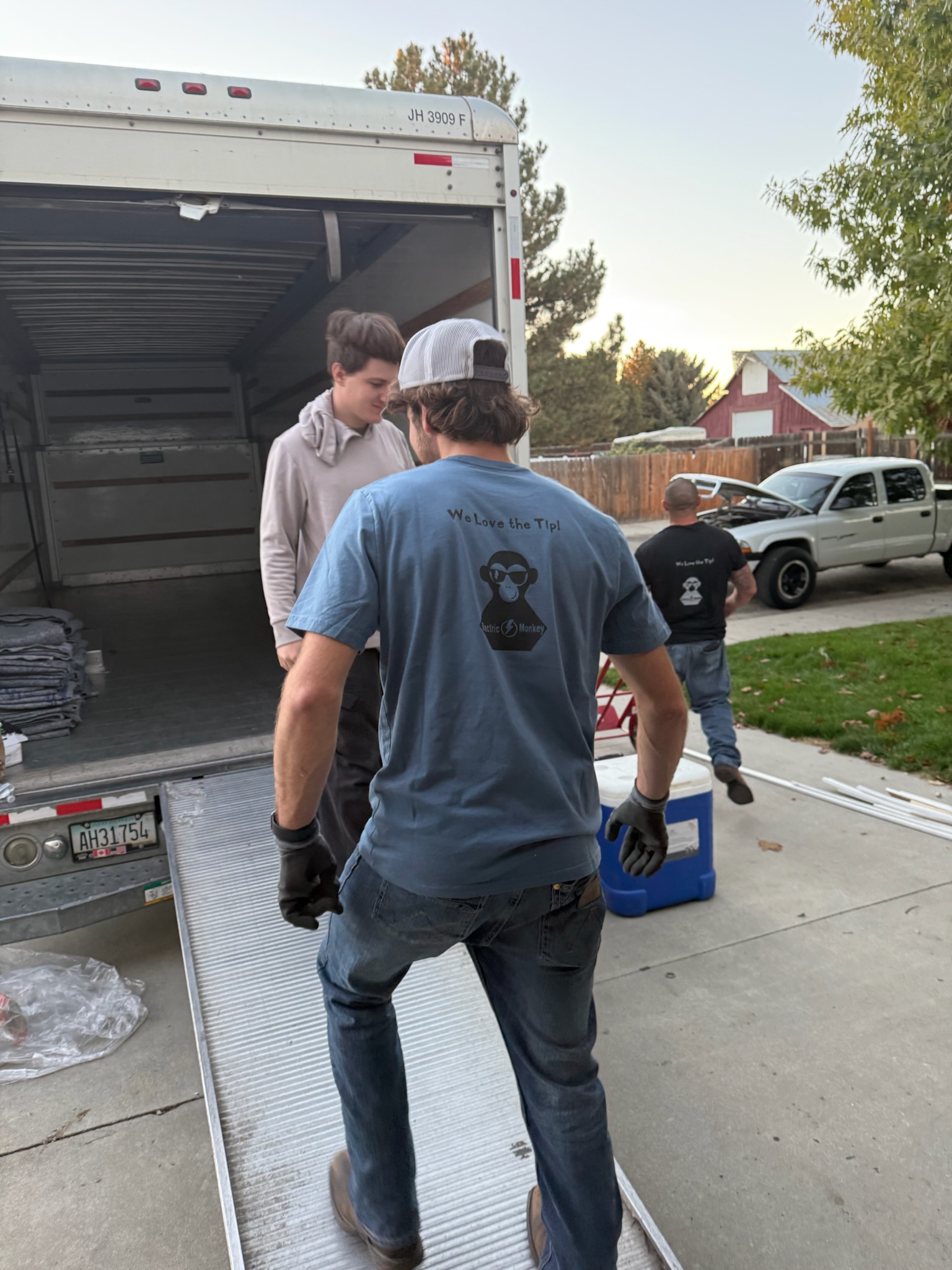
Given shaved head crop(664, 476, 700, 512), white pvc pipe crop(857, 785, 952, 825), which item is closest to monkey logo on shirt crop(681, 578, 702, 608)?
shaved head crop(664, 476, 700, 512)

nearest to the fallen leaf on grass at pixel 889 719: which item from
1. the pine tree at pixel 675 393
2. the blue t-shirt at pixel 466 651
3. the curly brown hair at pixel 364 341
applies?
the curly brown hair at pixel 364 341

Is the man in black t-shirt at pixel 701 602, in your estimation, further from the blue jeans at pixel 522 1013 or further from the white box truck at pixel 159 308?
the blue jeans at pixel 522 1013

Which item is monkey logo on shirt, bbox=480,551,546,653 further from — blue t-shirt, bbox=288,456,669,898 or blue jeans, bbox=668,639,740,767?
blue jeans, bbox=668,639,740,767

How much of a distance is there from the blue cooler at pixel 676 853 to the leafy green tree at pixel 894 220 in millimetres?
5876

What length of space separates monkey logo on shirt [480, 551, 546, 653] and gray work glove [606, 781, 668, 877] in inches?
25.4

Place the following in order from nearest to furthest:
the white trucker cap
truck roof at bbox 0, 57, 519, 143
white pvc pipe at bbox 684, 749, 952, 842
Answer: the white trucker cap → truck roof at bbox 0, 57, 519, 143 → white pvc pipe at bbox 684, 749, 952, 842

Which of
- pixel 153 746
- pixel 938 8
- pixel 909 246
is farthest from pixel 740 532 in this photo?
pixel 153 746

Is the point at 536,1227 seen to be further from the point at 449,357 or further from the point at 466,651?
the point at 449,357

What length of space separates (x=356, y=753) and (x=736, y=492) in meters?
10.7

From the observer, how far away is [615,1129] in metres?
2.74

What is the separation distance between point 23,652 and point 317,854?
310cm

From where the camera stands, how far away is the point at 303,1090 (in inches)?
98.5

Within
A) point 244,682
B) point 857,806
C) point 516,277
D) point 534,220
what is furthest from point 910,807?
point 534,220

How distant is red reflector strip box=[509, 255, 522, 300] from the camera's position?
3.85 m
